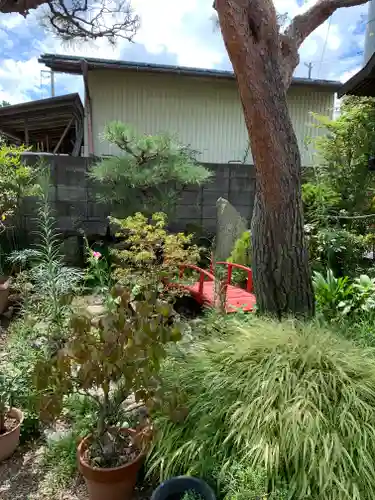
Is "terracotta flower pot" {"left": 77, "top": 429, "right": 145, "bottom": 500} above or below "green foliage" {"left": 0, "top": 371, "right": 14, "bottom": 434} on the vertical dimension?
below

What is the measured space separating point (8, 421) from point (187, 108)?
23.1ft

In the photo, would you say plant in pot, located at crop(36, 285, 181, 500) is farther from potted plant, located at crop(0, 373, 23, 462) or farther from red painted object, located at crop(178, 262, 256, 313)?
red painted object, located at crop(178, 262, 256, 313)

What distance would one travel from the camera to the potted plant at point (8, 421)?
2.23 meters

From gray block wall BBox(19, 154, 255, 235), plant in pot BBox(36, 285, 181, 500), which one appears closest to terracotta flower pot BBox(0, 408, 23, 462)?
plant in pot BBox(36, 285, 181, 500)

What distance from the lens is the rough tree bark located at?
2.69 meters

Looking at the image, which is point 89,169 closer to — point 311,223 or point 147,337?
point 311,223

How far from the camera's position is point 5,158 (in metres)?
4.95

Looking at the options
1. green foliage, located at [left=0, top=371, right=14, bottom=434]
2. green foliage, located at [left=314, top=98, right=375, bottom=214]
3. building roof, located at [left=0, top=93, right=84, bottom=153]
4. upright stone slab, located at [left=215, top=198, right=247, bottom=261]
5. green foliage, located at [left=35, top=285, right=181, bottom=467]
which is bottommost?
green foliage, located at [left=0, top=371, right=14, bottom=434]

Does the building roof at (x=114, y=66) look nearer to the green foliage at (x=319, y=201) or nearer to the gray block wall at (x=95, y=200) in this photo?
the gray block wall at (x=95, y=200)

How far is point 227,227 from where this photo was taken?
6.13 meters

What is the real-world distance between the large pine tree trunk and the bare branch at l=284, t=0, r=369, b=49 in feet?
1.79

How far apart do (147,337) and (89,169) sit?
4654mm

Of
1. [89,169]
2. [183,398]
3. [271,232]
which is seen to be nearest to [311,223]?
[271,232]

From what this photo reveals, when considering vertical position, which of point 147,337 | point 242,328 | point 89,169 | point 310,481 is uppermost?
point 89,169
